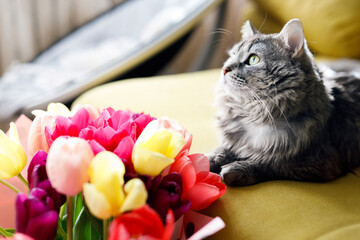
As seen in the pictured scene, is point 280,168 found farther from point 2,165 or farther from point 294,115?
point 2,165

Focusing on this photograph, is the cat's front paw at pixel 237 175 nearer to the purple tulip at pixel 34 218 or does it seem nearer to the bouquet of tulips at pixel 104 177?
the bouquet of tulips at pixel 104 177

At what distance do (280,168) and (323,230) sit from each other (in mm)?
146

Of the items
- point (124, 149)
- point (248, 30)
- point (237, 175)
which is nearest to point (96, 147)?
point (124, 149)

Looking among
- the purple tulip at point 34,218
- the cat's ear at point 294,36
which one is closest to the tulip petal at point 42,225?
the purple tulip at point 34,218

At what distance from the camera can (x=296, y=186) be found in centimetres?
69

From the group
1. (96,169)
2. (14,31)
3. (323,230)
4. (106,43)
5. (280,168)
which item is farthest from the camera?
(14,31)

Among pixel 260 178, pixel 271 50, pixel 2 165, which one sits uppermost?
pixel 271 50

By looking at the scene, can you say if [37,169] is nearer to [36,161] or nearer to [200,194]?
[36,161]

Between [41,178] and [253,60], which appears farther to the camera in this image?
[253,60]

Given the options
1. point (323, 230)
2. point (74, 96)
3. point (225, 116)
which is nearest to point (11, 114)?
point (74, 96)

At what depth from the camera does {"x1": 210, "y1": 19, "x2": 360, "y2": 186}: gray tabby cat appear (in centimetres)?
65

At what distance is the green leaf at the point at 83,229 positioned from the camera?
536 millimetres

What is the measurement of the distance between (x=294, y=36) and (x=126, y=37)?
1.55 metres

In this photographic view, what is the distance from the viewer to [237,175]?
0.68 meters
